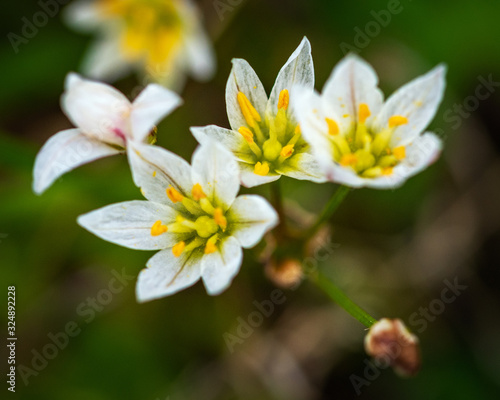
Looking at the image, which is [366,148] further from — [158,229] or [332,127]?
[158,229]

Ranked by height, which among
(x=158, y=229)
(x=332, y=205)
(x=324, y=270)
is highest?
(x=332, y=205)

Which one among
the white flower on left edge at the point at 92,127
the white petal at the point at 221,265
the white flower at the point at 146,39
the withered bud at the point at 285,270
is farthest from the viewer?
the white flower at the point at 146,39

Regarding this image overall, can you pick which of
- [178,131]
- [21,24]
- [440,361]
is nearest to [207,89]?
[178,131]

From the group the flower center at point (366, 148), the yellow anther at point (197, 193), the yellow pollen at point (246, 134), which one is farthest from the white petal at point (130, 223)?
the flower center at point (366, 148)

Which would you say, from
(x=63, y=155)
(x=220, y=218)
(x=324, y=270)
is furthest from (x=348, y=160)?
(x=324, y=270)

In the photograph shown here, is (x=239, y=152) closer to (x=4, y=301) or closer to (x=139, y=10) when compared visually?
(x=4, y=301)

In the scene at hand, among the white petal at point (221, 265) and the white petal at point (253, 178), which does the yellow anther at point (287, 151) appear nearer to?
the white petal at point (253, 178)
